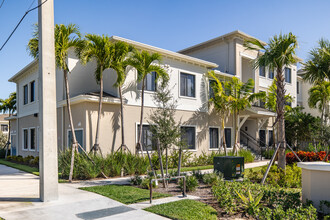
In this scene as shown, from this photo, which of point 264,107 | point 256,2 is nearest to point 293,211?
point 256,2

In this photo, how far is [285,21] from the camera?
10.7 metres

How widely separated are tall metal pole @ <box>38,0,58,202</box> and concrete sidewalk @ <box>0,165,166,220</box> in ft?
1.69

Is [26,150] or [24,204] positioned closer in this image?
[24,204]

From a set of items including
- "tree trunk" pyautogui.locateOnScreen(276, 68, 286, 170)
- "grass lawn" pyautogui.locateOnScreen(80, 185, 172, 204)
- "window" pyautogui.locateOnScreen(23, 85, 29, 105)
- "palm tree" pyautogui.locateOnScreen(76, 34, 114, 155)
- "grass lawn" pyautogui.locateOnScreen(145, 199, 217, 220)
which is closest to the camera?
"grass lawn" pyautogui.locateOnScreen(145, 199, 217, 220)

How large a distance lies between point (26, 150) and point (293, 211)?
2097 cm

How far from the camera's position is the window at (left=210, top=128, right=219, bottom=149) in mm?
20422

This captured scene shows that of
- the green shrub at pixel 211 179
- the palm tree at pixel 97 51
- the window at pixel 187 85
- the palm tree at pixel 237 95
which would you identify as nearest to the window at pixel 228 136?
the palm tree at pixel 237 95

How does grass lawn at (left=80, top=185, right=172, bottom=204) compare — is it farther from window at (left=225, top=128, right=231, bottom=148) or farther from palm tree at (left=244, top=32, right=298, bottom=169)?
window at (left=225, top=128, right=231, bottom=148)

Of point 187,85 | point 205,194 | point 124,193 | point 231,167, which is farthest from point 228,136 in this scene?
point 124,193

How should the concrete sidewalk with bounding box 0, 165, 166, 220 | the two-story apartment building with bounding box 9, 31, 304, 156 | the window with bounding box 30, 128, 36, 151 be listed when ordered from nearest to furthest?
the concrete sidewalk with bounding box 0, 165, 166, 220 → the two-story apartment building with bounding box 9, 31, 304, 156 → the window with bounding box 30, 128, 36, 151

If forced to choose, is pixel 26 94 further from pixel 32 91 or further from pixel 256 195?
pixel 256 195

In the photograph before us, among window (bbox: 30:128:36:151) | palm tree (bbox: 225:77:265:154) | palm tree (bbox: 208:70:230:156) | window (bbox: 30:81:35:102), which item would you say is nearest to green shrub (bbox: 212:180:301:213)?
palm tree (bbox: 208:70:230:156)

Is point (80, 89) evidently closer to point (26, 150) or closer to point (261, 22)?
point (26, 150)

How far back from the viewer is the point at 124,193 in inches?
354
